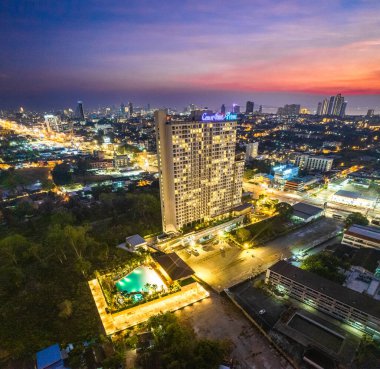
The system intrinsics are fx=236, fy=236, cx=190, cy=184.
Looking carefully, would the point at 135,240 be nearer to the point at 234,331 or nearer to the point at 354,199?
the point at 234,331

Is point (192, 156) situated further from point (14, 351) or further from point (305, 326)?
point (14, 351)

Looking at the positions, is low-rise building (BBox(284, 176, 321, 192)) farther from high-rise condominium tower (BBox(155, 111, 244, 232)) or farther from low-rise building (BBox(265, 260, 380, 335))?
low-rise building (BBox(265, 260, 380, 335))

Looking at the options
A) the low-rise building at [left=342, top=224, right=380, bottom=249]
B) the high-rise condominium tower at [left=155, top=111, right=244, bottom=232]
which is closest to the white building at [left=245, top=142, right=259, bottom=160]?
the high-rise condominium tower at [left=155, top=111, right=244, bottom=232]

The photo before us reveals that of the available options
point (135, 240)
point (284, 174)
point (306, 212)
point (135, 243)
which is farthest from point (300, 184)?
point (135, 243)

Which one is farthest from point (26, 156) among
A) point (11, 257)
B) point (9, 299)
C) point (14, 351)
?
point (14, 351)

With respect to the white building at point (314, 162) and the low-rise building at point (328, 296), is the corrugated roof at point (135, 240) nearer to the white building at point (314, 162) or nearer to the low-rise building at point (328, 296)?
the low-rise building at point (328, 296)

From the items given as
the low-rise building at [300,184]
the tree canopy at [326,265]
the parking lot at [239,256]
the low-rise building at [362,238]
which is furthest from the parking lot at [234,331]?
the low-rise building at [300,184]
